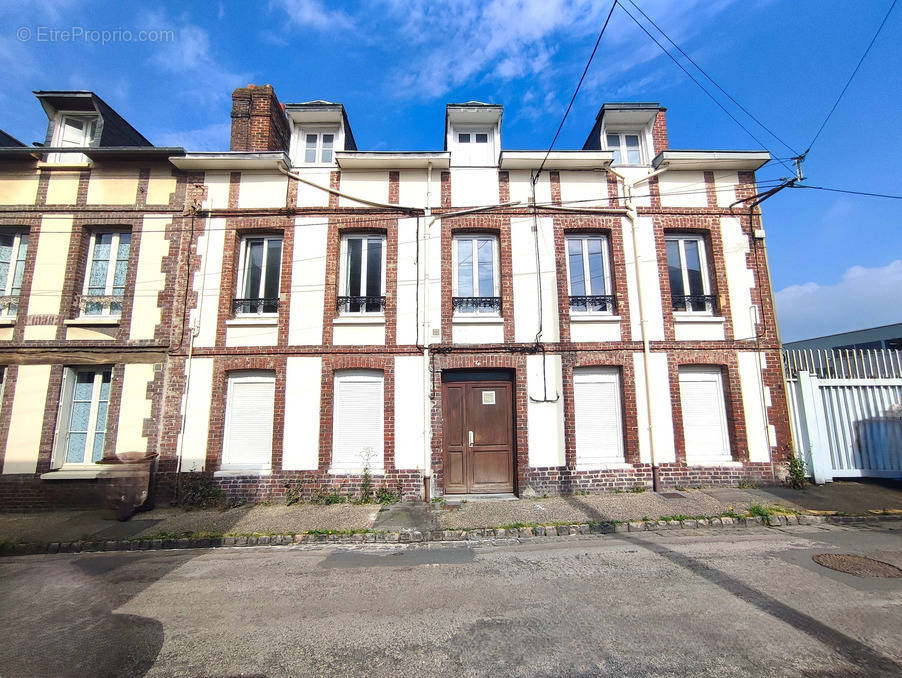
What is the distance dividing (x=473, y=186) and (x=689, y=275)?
5.27m

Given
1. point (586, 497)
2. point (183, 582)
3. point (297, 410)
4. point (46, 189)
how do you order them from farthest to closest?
1. point (46, 189)
2. point (297, 410)
3. point (586, 497)
4. point (183, 582)

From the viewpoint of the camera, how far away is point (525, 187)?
9.09 m

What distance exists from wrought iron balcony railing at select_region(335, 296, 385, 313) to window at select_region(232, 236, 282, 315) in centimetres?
138

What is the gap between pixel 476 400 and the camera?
8.41 m

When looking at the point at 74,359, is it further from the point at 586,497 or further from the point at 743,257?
the point at 743,257

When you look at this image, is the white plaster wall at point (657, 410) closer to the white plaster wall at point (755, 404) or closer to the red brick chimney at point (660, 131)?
the white plaster wall at point (755, 404)

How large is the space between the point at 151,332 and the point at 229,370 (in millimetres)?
1853

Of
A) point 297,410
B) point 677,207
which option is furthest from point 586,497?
point 677,207

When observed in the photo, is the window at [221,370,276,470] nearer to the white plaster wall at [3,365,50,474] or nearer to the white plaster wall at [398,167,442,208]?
the white plaster wall at [3,365,50,474]

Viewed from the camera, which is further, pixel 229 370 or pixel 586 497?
pixel 229 370

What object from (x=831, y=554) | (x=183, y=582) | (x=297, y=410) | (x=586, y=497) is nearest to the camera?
(x=183, y=582)

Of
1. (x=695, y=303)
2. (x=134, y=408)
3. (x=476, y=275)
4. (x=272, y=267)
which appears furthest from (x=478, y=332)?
(x=134, y=408)

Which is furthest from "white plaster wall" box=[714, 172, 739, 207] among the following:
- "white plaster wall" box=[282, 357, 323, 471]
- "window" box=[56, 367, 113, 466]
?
"window" box=[56, 367, 113, 466]

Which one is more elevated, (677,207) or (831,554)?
(677,207)
